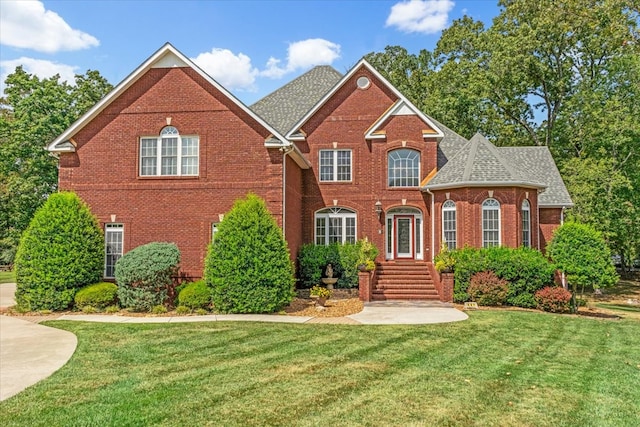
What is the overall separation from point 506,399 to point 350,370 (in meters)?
2.37

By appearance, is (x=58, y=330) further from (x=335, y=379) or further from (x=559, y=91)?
(x=559, y=91)

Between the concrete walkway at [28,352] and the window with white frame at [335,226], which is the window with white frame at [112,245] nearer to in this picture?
the concrete walkway at [28,352]

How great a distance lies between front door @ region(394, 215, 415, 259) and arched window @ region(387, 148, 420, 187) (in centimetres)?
153

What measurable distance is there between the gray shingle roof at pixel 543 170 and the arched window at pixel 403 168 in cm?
421

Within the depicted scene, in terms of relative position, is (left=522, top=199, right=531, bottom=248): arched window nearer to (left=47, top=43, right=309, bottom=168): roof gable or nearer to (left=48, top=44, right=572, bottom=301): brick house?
(left=48, top=44, right=572, bottom=301): brick house

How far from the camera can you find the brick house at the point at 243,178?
15.7m

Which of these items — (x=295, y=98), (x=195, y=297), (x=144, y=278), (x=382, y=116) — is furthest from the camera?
(x=295, y=98)

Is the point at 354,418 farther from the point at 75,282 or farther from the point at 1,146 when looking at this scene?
the point at 1,146

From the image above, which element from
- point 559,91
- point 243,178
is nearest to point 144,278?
point 243,178

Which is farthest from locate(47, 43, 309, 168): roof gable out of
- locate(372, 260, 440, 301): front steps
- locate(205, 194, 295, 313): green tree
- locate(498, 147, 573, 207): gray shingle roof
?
locate(498, 147, 573, 207): gray shingle roof

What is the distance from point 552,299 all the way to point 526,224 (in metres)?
3.72

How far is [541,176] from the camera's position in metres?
21.2

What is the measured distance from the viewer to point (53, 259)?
44.4 ft

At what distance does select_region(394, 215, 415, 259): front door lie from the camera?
1967 cm
